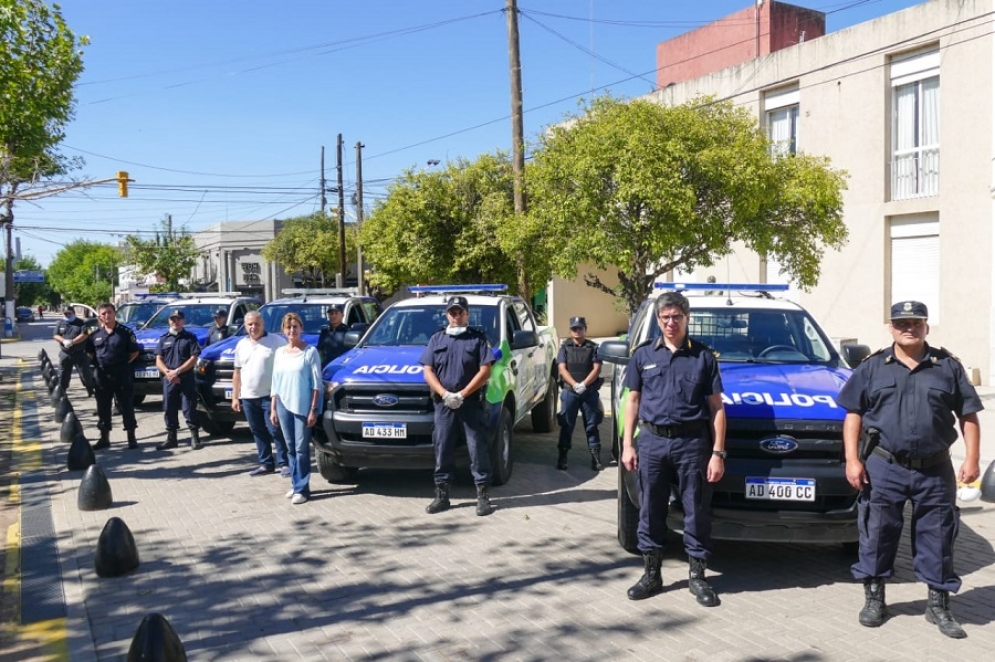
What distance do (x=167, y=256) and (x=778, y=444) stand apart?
61617mm

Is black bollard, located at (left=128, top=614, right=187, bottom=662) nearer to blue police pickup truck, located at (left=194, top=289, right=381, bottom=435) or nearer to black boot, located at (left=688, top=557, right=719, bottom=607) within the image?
black boot, located at (left=688, top=557, right=719, bottom=607)

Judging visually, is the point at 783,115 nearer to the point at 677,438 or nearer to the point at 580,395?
the point at 580,395

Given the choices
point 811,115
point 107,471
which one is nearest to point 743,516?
point 107,471

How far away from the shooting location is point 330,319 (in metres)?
12.4

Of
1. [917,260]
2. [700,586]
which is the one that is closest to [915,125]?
[917,260]

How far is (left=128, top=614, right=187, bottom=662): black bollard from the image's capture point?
387cm

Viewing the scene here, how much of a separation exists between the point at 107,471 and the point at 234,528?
128 inches

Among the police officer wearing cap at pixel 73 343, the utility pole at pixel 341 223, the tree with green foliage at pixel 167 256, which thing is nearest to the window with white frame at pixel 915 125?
the police officer wearing cap at pixel 73 343

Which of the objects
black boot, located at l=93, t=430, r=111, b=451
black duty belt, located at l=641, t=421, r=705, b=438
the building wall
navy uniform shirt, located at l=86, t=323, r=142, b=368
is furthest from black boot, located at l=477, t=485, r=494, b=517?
the building wall

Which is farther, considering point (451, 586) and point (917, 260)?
point (917, 260)

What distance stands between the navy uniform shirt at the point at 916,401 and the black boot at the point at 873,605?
83cm

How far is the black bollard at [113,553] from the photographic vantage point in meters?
5.91

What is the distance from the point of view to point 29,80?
13312 millimetres

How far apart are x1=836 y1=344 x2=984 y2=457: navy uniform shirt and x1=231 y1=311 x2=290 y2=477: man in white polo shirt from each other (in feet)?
19.0
